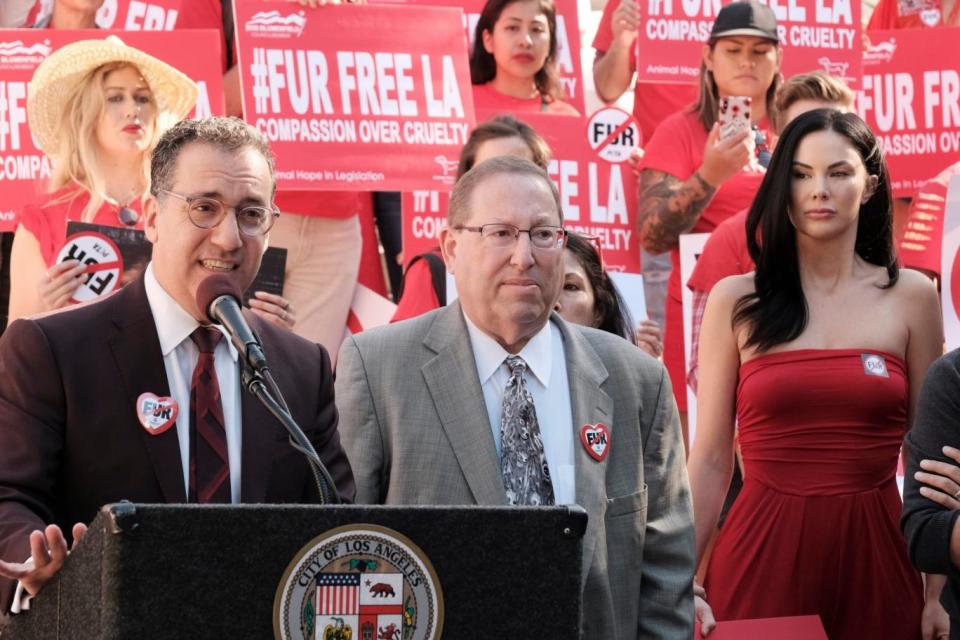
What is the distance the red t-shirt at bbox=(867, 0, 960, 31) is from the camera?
26.3ft

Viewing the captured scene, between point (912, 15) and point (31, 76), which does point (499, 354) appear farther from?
point (912, 15)

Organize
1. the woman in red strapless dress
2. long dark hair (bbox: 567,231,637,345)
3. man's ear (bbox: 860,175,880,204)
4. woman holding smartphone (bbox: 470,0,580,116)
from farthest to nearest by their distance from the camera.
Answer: woman holding smartphone (bbox: 470,0,580,116), long dark hair (bbox: 567,231,637,345), man's ear (bbox: 860,175,880,204), the woman in red strapless dress

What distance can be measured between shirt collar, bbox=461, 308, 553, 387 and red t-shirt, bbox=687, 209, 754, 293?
204 centimetres

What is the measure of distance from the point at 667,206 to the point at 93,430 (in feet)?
12.5

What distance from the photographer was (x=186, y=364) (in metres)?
3.40

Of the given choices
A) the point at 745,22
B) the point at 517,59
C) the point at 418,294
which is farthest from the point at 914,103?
the point at 418,294

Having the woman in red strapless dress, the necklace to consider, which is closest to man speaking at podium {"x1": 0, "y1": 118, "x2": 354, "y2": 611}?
the woman in red strapless dress

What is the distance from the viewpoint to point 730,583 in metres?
4.89

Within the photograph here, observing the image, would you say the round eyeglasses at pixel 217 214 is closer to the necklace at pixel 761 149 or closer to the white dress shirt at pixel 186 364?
the white dress shirt at pixel 186 364

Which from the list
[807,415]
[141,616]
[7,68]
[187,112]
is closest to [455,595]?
[141,616]

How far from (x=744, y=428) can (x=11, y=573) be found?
2.70 meters

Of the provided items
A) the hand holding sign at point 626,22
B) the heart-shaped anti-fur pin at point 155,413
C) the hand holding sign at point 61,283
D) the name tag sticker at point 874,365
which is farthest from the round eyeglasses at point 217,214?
the hand holding sign at point 626,22

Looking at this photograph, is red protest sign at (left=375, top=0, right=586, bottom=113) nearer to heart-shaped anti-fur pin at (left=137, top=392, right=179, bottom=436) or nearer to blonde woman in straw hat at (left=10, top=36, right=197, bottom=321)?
blonde woman in straw hat at (left=10, top=36, right=197, bottom=321)

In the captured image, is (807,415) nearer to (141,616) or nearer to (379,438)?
(379,438)
